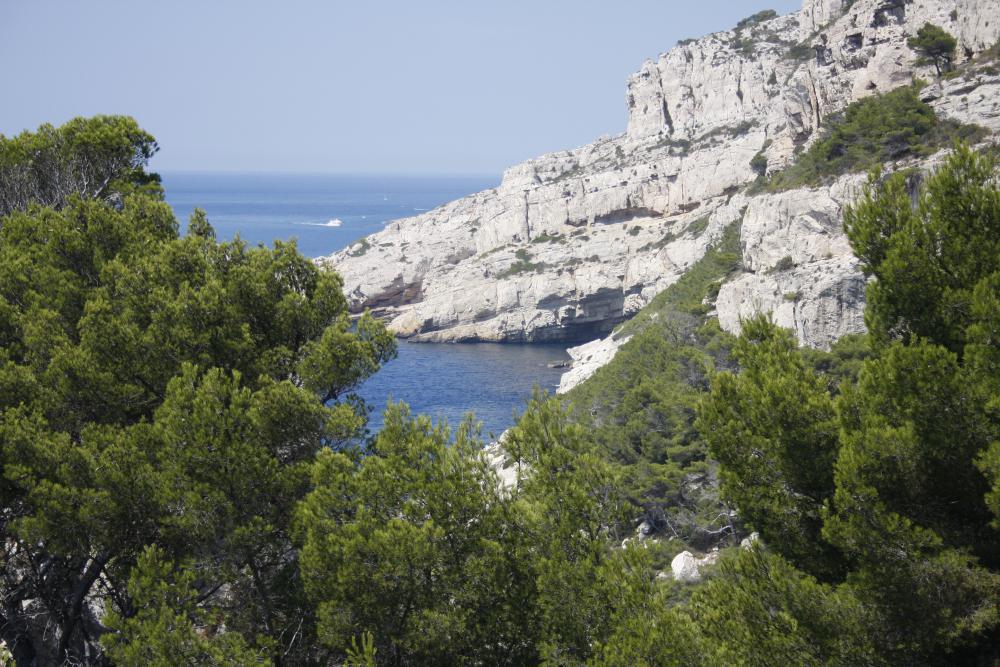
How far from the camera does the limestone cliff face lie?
115 ft

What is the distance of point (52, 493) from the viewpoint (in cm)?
932

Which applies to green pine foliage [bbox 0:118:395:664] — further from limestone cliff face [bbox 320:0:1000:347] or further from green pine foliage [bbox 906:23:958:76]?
green pine foliage [bbox 906:23:958:76]

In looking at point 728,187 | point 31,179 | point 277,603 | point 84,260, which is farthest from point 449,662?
point 728,187

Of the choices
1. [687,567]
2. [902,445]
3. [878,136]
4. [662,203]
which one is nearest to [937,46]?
[878,136]

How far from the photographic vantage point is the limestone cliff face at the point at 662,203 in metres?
35.2

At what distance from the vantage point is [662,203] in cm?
7462

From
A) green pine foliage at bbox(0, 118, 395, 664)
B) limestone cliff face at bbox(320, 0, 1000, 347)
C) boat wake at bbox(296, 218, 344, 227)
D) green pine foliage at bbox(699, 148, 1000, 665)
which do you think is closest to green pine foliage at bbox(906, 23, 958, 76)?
limestone cliff face at bbox(320, 0, 1000, 347)

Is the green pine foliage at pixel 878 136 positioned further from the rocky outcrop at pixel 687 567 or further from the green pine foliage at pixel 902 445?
the green pine foliage at pixel 902 445

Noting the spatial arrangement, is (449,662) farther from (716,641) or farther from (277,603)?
(716,641)

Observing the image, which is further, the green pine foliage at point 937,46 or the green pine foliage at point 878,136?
the green pine foliage at point 937,46

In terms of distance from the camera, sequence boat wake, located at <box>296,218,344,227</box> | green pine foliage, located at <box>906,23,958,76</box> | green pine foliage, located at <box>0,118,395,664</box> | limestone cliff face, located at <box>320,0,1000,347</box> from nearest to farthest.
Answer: green pine foliage, located at <box>0,118,395,664</box>
green pine foliage, located at <box>906,23,958,76</box>
limestone cliff face, located at <box>320,0,1000,347</box>
boat wake, located at <box>296,218,344,227</box>

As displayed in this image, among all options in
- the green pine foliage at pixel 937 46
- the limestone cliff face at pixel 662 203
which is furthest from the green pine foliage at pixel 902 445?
the green pine foliage at pixel 937 46

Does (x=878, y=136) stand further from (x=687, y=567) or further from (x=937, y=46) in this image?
(x=687, y=567)

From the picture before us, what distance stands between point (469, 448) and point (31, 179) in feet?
43.0
